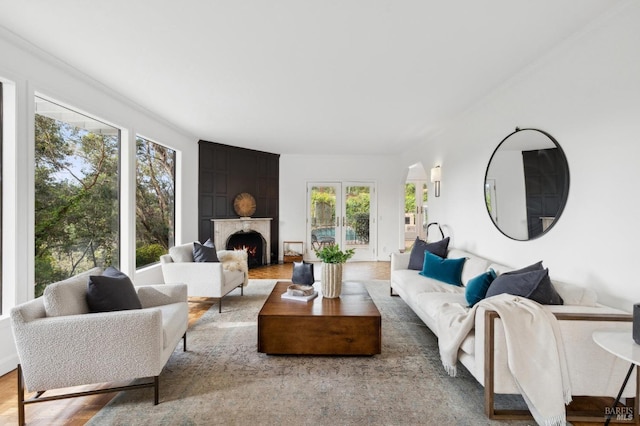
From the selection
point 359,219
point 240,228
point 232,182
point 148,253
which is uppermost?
point 232,182

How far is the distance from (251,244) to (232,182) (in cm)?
141

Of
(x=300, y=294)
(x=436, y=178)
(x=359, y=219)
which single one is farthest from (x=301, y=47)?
(x=359, y=219)

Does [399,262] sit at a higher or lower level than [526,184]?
lower

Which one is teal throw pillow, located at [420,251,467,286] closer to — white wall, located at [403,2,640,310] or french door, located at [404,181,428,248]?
white wall, located at [403,2,640,310]

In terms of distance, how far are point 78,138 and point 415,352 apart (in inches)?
155

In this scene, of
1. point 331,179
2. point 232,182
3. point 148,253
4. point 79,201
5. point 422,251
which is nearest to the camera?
point 79,201

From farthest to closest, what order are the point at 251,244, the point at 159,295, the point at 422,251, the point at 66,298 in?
the point at 251,244, the point at 422,251, the point at 159,295, the point at 66,298

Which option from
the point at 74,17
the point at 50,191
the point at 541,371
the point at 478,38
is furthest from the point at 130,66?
the point at 541,371

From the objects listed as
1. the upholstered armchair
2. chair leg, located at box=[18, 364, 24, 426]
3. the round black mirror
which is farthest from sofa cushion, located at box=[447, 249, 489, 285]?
chair leg, located at box=[18, 364, 24, 426]

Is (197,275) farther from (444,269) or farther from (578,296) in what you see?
(578,296)

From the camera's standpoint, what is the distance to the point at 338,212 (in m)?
7.64

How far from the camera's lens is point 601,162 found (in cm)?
223

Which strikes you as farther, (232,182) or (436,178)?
(232,182)

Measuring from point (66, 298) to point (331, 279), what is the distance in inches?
77.0
